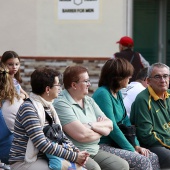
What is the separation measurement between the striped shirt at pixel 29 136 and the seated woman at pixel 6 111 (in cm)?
30

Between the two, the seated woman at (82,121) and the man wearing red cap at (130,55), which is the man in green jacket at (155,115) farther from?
the man wearing red cap at (130,55)

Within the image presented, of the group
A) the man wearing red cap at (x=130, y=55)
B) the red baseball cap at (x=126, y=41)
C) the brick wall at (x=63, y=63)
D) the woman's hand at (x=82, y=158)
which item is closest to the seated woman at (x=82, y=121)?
the woman's hand at (x=82, y=158)

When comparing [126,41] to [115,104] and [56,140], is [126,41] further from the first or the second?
[56,140]

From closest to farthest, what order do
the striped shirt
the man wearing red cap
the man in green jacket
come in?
the striped shirt < the man in green jacket < the man wearing red cap

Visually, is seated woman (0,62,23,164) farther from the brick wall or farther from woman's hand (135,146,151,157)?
the brick wall

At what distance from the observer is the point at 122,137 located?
21.3 ft

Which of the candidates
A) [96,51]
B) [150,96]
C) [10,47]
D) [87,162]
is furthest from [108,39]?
[87,162]

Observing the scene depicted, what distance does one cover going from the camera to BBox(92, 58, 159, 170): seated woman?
649 centimetres

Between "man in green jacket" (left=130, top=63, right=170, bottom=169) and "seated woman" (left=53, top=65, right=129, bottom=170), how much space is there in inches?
26.5

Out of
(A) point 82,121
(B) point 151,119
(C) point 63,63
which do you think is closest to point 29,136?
(A) point 82,121

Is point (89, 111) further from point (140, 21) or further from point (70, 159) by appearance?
point (140, 21)

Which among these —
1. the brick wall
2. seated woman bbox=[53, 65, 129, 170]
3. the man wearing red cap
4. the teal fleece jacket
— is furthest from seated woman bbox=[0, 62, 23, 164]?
the brick wall

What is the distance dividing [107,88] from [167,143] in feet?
3.00

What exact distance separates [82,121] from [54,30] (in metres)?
5.48
